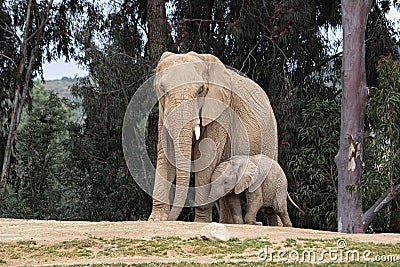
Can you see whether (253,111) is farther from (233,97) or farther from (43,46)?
(43,46)

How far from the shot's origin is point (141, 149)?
16.1 m

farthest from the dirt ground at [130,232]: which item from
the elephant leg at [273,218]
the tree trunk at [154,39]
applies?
the tree trunk at [154,39]

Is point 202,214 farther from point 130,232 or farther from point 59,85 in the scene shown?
point 59,85

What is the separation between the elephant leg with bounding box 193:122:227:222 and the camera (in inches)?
412

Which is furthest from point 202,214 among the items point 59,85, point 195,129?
point 59,85

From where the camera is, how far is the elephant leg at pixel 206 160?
412 inches

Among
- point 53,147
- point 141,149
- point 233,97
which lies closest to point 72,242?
point 233,97

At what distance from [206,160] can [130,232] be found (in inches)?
94.2

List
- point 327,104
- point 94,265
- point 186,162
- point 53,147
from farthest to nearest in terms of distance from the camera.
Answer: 1. point 53,147
2. point 327,104
3. point 186,162
4. point 94,265

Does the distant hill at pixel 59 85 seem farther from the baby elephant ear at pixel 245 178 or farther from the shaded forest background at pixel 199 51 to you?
the baby elephant ear at pixel 245 178

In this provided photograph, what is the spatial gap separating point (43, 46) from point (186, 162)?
9172 mm

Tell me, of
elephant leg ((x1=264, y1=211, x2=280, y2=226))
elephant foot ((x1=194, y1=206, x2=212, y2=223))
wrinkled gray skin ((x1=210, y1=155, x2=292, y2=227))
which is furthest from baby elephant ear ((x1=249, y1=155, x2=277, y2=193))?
elephant leg ((x1=264, y1=211, x2=280, y2=226))

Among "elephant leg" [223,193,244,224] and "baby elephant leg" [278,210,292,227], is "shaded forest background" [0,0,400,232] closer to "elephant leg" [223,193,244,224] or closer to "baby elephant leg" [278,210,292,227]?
"baby elephant leg" [278,210,292,227]
